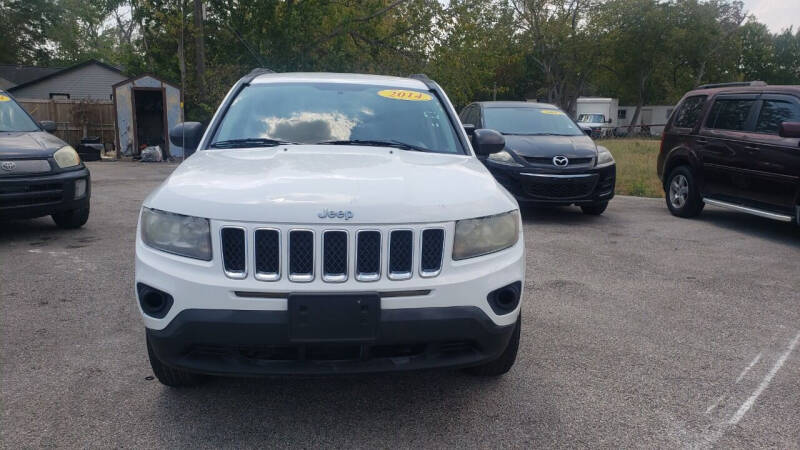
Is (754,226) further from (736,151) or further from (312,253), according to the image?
(312,253)

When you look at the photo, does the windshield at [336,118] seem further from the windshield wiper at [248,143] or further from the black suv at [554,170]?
the black suv at [554,170]

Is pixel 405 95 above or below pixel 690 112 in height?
above

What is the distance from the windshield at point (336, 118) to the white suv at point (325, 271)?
772 millimetres

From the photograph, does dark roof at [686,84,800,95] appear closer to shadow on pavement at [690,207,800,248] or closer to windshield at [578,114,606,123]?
shadow on pavement at [690,207,800,248]

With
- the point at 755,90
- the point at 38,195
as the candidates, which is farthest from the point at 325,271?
the point at 755,90

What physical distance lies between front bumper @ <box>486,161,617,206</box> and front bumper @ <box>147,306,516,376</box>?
223 inches

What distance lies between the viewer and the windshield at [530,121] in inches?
361

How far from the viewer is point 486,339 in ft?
8.87

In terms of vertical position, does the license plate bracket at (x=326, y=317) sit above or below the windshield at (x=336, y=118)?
below

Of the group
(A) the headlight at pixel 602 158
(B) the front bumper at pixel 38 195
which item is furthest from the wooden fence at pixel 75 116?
(A) the headlight at pixel 602 158

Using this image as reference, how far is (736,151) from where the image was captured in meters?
7.79

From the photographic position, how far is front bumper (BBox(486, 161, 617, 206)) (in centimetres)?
811

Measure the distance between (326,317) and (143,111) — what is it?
21673mm

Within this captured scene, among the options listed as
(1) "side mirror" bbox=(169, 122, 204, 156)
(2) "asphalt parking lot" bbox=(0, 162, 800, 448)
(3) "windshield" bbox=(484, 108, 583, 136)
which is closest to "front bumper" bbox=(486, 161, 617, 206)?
(3) "windshield" bbox=(484, 108, 583, 136)
